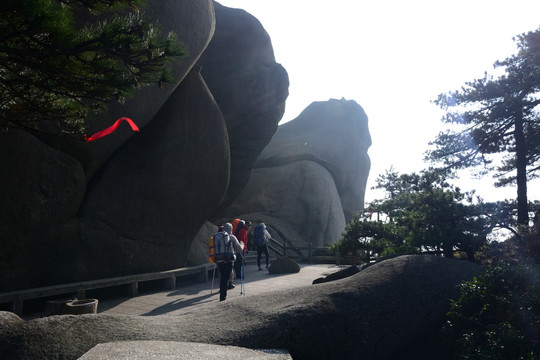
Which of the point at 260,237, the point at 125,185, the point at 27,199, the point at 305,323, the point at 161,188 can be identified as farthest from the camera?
the point at 260,237

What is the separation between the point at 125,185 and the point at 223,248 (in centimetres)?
381

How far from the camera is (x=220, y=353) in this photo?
359 centimetres

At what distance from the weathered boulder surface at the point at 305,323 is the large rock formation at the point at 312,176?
62.0ft

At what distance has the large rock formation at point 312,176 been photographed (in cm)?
2659

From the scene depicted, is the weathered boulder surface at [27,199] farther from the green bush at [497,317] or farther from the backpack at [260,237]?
the green bush at [497,317]

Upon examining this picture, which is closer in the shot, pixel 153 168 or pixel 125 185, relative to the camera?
pixel 125 185

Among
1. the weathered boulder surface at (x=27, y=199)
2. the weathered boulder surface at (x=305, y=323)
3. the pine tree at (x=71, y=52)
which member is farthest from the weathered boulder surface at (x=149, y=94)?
the weathered boulder surface at (x=305, y=323)

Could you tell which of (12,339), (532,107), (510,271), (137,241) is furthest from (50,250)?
(532,107)

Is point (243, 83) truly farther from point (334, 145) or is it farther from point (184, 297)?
point (334, 145)

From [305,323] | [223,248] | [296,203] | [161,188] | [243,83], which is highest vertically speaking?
[243,83]

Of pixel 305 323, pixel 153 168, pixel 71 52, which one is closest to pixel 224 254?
pixel 153 168

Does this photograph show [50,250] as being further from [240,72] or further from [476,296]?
[240,72]

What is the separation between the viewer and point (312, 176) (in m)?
28.1

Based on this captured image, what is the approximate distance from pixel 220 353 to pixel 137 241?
24.5 feet
